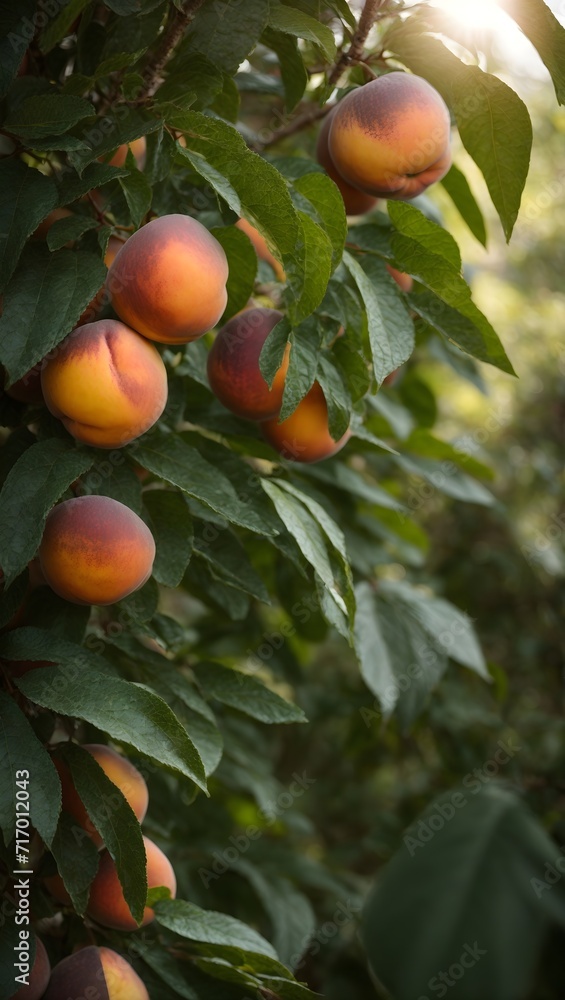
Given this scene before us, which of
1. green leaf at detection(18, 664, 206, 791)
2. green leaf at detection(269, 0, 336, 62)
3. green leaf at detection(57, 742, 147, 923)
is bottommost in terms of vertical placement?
green leaf at detection(57, 742, 147, 923)

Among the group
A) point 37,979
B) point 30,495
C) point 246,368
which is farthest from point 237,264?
point 37,979

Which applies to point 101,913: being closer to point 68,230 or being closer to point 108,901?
point 108,901

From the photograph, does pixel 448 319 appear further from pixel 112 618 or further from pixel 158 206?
pixel 112 618

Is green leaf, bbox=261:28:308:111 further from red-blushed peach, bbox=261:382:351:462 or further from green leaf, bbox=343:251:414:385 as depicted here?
red-blushed peach, bbox=261:382:351:462

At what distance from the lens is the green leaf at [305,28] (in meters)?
0.82

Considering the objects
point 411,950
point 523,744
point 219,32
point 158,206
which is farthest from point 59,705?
point 523,744

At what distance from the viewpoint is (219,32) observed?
2.75 ft

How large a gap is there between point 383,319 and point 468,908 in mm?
537

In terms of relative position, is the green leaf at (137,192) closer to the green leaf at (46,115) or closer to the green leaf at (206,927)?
the green leaf at (46,115)

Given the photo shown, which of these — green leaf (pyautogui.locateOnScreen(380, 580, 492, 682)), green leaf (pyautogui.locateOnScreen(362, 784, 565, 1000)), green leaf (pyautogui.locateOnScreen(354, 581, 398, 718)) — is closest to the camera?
green leaf (pyautogui.locateOnScreen(362, 784, 565, 1000))

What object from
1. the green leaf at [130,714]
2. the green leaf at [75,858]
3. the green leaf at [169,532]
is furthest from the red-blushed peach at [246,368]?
the green leaf at [75,858]

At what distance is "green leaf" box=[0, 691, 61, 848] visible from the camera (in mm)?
704

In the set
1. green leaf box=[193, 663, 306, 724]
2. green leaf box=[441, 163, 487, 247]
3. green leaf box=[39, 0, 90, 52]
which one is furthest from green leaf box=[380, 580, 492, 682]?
green leaf box=[39, 0, 90, 52]

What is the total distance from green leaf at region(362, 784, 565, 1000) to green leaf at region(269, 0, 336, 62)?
2.32 ft
